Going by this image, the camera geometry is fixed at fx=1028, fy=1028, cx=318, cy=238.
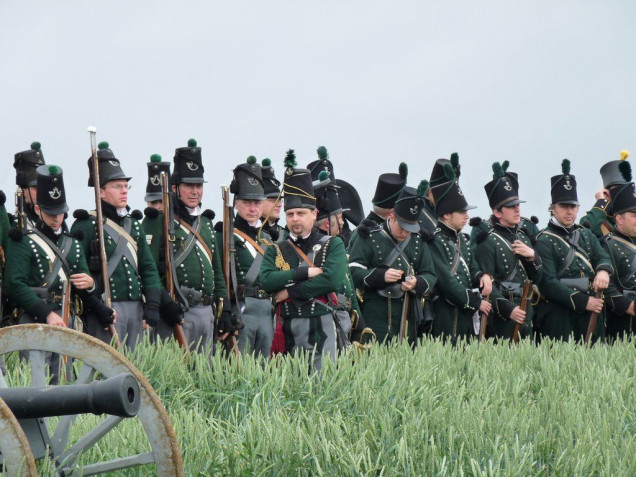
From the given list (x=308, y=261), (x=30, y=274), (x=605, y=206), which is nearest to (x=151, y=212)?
(x=30, y=274)

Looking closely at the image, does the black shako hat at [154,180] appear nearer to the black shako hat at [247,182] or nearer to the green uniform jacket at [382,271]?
the black shako hat at [247,182]

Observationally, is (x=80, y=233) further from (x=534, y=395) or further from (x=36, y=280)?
(x=534, y=395)

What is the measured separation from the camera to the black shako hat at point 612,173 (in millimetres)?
13219

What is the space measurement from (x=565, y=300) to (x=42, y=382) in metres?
8.05

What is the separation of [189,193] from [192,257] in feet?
2.12

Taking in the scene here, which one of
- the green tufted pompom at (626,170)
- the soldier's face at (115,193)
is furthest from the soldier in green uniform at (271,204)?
the green tufted pompom at (626,170)

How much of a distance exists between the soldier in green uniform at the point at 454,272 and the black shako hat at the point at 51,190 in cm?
390

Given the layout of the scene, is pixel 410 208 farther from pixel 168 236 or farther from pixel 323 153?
Answer: pixel 323 153

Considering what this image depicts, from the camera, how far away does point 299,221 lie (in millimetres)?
8180

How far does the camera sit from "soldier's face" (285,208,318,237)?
26.9 feet

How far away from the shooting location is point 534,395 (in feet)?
23.1

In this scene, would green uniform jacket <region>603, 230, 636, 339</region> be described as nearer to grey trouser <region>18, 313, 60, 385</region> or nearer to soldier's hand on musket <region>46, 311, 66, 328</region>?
soldier's hand on musket <region>46, 311, 66, 328</region>

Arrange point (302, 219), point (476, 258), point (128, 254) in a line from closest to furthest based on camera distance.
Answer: point (302, 219)
point (128, 254)
point (476, 258)

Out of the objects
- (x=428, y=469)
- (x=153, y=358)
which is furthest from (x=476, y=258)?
(x=428, y=469)
